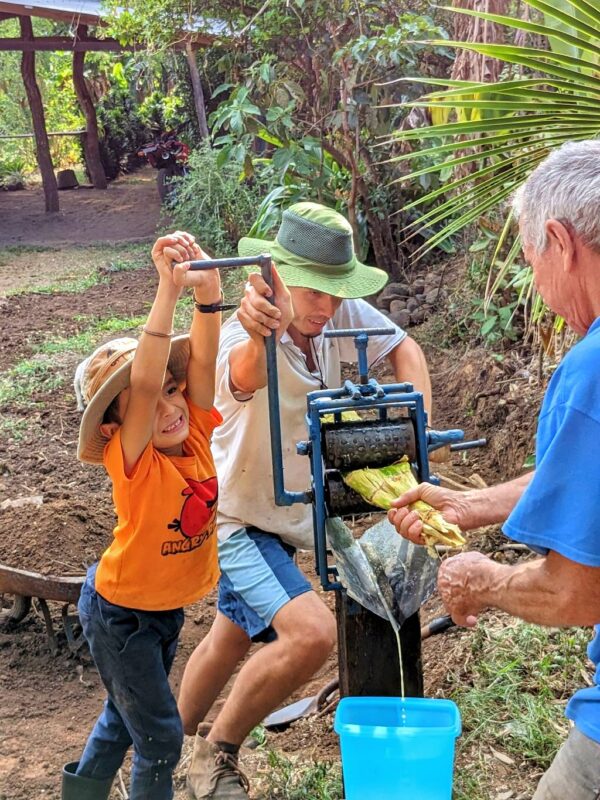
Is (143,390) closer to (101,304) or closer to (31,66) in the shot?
(101,304)

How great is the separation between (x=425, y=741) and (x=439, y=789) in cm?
13

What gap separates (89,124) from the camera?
19781 millimetres

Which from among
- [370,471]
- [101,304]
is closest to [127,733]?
[370,471]

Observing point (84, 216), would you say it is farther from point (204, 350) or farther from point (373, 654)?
point (373, 654)

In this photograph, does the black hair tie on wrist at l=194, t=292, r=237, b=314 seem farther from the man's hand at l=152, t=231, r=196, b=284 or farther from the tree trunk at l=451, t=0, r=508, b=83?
the tree trunk at l=451, t=0, r=508, b=83

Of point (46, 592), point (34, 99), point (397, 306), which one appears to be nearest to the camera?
point (46, 592)

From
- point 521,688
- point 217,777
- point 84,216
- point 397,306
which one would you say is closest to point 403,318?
point 397,306

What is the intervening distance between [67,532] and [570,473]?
3.70 m

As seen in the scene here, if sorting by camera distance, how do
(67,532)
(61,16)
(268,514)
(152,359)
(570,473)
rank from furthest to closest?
(61,16) < (67,532) < (268,514) < (152,359) < (570,473)

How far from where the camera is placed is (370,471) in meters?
2.35

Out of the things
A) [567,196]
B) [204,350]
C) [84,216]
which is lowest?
[84,216]

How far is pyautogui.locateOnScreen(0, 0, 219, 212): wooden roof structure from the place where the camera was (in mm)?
14672

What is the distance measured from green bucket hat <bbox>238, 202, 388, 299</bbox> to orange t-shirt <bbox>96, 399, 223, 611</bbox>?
2.29ft

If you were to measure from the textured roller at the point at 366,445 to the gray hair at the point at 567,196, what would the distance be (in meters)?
0.65
